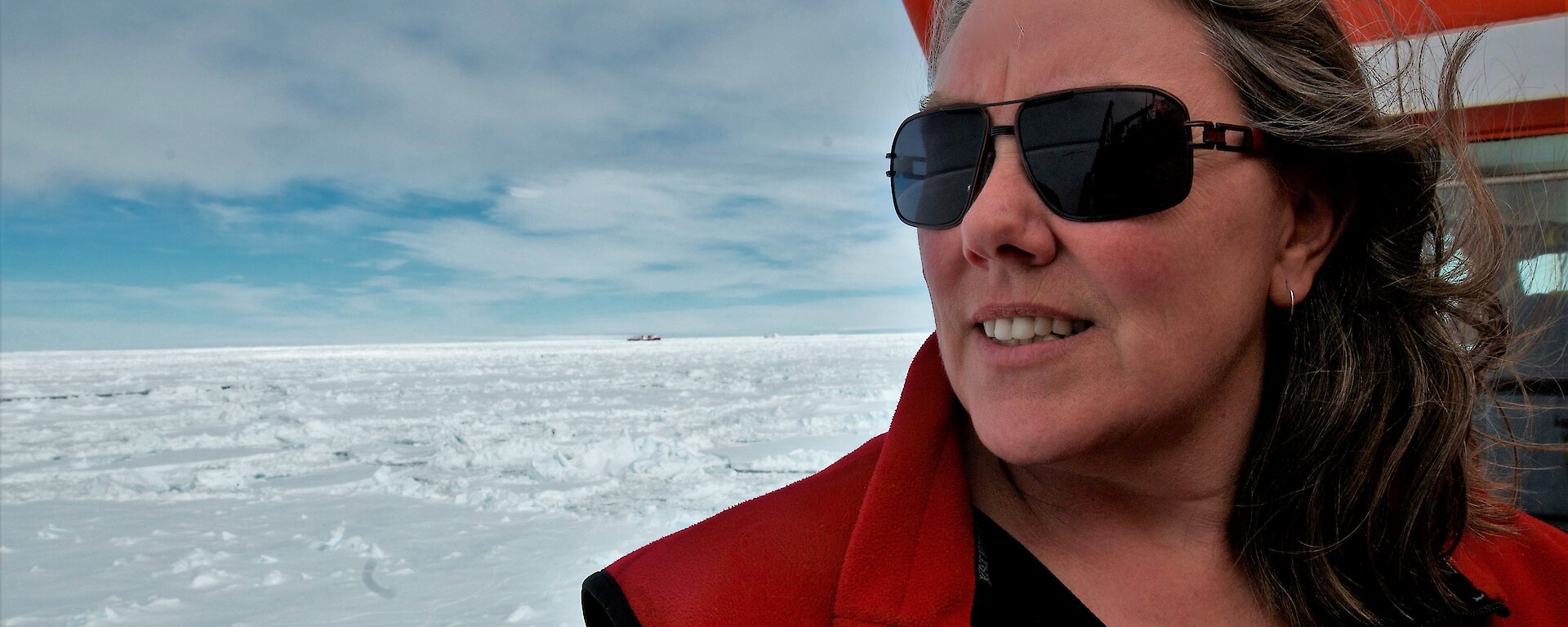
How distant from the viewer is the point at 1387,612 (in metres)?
1.19

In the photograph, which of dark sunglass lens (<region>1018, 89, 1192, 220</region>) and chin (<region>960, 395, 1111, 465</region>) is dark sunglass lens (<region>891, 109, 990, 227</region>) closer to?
dark sunglass lens (<region>1018, 89, 1192, 220</region>)

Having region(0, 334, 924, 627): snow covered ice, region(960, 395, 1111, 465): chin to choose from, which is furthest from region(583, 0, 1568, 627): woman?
region(0, 334, 924, 627): snow covered ice

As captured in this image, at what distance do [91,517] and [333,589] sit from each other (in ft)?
8.92

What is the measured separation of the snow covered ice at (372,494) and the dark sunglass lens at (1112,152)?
8.96ft

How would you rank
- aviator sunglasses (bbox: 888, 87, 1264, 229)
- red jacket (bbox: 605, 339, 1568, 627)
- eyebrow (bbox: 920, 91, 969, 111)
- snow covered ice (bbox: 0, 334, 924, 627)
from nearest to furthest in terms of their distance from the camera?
red jacket (bbox: 605, 339, 1568, 627) < aviator sunglasses (bbox: 888, 87, 1264, 229) < eyebrow (bbox: 920, 91, 969, 111) < snow covered ice (bbox: 0, 334, 924, 627)

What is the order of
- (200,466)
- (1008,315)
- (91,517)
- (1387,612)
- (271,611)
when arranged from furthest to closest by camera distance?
(200,466), (91,517), (271,611), (1387,612), (1008,315)

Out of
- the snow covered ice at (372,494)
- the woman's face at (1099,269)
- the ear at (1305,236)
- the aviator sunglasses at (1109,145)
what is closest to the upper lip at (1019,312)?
the woman's face at (1099,269)

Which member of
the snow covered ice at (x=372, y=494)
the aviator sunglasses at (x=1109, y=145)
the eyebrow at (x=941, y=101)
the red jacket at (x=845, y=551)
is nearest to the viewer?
the red jacket at (x=845, y=551)

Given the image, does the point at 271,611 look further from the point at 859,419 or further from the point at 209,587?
the point at 859,419

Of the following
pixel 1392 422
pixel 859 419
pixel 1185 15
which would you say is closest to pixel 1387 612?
pixel 1392 422

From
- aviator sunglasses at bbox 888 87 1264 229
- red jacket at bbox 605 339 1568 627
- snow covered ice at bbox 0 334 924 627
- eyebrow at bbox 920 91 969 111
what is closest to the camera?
red jacket at bbox 605 339 1568 627

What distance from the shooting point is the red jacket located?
2.95ft

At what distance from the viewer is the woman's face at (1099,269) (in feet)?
3.19

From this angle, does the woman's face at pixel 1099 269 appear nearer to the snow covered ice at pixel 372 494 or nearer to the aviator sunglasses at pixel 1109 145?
the aviator sunglasses at pixel 1109 145
